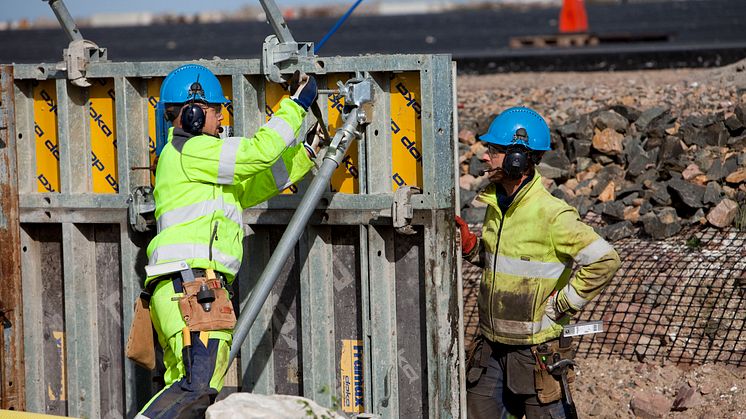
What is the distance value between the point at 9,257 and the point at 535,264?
3228mm

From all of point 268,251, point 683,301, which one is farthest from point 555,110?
point 268,251

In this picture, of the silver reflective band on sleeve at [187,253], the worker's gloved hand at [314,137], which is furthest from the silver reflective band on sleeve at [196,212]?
A: the worker's gloved hand at [314,137]

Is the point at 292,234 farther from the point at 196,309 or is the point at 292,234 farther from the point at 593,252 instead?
the point at 593,252

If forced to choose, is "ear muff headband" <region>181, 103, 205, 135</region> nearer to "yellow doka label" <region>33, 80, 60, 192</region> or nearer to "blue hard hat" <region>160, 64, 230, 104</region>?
"blue hard hat" <region>160, 64, 230, 104</region>

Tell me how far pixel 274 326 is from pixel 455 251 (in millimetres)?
1182

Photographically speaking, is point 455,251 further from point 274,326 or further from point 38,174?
point 38,174

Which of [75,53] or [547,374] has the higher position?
[75,53]

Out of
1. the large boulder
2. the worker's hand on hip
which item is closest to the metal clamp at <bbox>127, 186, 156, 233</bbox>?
the large boulder

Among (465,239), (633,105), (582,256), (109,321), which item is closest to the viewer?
(582,256)

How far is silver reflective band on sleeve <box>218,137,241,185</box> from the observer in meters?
5.62

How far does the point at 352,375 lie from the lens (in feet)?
20.8

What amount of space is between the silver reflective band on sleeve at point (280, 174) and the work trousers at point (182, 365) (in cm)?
78

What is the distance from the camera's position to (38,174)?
22.6 feet

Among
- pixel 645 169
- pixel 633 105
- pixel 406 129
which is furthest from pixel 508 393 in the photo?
pixel 633 105
